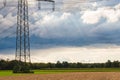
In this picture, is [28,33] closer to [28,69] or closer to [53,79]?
[28,69]

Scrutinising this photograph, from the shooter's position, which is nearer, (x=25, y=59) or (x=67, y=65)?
(x=25, y=59)

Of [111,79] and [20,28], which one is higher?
[20,28]

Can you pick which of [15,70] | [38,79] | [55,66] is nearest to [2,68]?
[55,66]

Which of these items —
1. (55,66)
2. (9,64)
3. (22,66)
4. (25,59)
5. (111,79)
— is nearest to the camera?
(111,79)

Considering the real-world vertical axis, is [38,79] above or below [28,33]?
below

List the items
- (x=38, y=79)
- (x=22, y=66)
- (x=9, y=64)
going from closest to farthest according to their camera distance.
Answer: (x=38, y=79) < (x=22, y=66) < (x=9, y=64)

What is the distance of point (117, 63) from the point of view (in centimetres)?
19775

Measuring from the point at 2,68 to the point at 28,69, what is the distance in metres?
51.8

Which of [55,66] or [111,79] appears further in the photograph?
[55,66]

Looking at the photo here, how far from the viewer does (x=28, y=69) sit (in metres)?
108

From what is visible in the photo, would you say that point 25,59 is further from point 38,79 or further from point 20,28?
point 38,79

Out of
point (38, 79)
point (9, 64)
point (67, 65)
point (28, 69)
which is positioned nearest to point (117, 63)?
point (67, 65)

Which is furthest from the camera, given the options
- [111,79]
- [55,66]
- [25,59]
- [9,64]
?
[55,66]

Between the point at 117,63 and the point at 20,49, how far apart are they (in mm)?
114262
